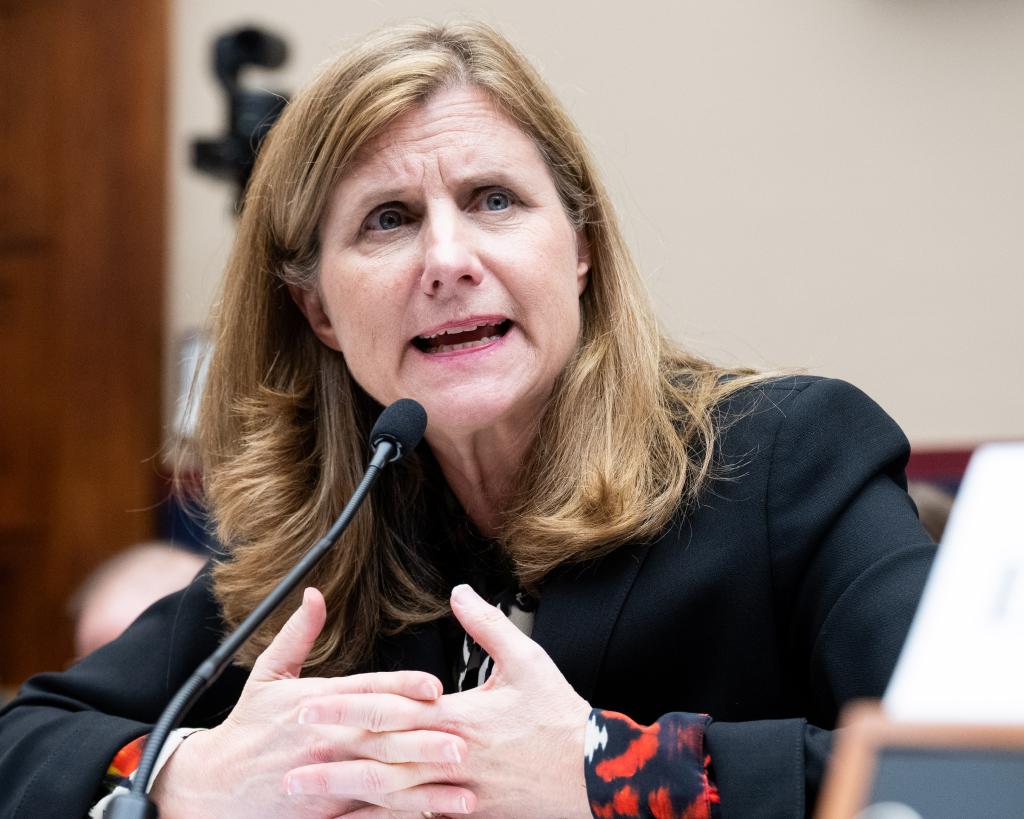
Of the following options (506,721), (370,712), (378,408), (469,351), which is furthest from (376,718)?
(378,408)

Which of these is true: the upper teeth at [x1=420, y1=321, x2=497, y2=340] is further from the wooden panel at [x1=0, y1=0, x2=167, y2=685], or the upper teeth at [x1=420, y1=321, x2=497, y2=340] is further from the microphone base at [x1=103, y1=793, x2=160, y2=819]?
the wooden panel at [x1=0, y1=0, x2=167, y2=685]

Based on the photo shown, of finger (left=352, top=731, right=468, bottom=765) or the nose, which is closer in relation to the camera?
finger (left=352, top=731, right=468, bottom=765)

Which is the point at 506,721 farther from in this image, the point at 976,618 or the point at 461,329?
the point at 976,618

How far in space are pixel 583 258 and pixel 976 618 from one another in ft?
3.64

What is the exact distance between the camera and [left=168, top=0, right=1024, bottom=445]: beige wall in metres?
3.00

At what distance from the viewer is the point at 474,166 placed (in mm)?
1463

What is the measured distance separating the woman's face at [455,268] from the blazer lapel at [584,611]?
203 millimetres

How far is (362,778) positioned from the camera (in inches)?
43.6

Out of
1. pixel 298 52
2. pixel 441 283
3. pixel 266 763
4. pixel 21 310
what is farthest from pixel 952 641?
pixel 21 310

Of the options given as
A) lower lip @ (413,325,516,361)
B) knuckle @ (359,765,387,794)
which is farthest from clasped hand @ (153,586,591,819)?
lower lip @ (413,325,516,361)

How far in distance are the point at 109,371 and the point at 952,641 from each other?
149 inches

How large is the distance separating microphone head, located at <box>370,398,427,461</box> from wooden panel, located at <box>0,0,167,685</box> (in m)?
2.93

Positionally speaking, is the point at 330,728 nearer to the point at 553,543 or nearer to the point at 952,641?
the point at 553,543

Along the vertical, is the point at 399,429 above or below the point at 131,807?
above
